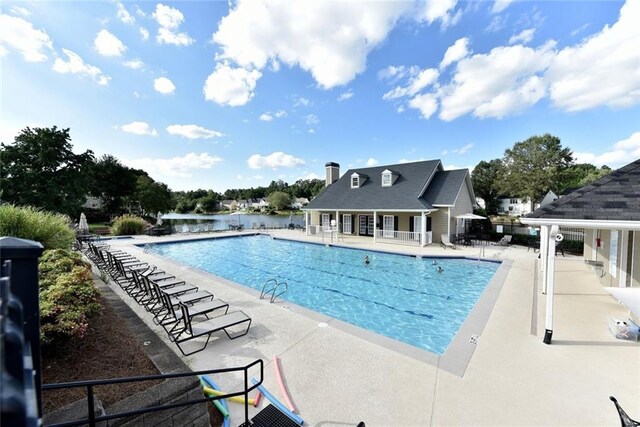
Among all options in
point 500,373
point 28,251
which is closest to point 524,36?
point 500,373

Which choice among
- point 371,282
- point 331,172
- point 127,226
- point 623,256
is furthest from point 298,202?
point 623,256

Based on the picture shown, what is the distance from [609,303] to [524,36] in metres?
11.2

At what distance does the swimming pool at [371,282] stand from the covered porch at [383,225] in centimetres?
322

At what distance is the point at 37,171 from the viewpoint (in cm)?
2350

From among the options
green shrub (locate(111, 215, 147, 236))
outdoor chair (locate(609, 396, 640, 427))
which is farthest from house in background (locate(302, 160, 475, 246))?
green shrub (locate(111, 215, 147, 236))

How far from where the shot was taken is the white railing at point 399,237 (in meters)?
17.9

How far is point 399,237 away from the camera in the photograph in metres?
18.6

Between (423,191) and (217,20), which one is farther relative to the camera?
(423,191)

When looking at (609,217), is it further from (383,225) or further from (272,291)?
(383,225)

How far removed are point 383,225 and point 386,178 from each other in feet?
13.3

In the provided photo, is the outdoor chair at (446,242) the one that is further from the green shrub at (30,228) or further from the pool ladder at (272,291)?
the green shrub at (30,228)

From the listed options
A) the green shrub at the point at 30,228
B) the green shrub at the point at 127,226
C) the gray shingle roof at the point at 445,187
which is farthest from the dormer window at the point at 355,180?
the green shrub at the point at 127,226

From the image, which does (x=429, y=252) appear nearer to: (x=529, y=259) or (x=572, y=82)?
(x=529, y=259)

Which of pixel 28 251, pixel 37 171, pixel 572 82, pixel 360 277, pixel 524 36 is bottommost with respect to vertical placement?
pixel 360 277
